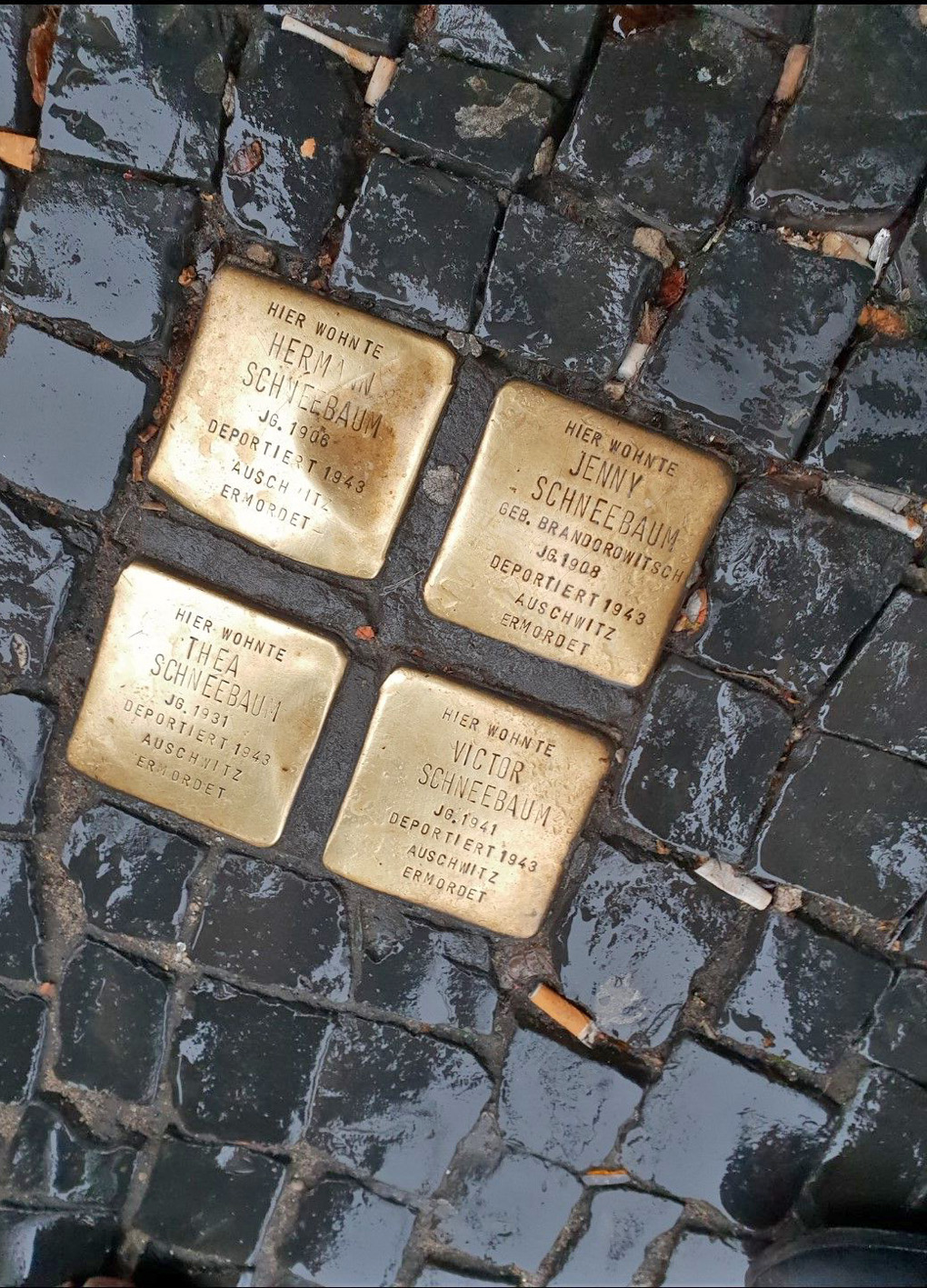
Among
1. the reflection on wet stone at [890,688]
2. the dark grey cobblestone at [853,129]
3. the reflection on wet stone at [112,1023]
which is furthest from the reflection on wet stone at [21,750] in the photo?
the dark grey cobblestone at [853,129]

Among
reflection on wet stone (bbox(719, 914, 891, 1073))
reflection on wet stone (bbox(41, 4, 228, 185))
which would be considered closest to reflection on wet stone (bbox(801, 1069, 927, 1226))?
reflection on wet stone (bbox(719, 914, 891, 1073))

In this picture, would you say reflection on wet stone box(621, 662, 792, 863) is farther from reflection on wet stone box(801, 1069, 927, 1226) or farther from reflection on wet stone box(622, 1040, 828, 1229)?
reflection on wet stone box(801, 1069, 927, 1226)

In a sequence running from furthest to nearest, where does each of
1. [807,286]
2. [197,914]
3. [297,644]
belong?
[197,914]
[297,644]
[807,286]

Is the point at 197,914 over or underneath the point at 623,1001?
underneath

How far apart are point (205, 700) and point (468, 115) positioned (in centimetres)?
102

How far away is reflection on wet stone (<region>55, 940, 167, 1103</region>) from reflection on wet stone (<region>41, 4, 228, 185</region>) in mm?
1375

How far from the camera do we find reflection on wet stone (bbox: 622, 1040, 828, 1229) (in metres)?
1.47

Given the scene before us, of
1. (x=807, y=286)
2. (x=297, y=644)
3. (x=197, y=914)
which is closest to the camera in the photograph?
(x=807, y=286)

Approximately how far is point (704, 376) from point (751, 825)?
29.6 inches

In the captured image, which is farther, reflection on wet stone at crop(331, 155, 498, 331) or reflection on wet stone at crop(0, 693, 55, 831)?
reflection on wet stone at crop(0, 693, 55, 831)

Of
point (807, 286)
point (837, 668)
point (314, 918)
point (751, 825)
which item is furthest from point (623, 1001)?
point (807, 286)

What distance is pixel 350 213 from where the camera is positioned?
1287 millimetres

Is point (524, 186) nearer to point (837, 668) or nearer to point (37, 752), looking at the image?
point (837, 668)

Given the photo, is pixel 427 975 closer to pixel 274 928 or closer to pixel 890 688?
pixel 274 928
